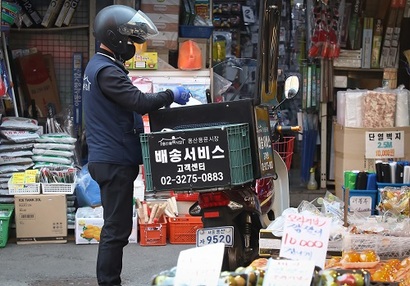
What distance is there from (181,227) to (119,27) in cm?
305

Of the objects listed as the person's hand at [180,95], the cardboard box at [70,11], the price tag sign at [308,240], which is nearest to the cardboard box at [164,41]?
the cardboard box at [70,11]

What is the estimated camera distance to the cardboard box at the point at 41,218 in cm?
901

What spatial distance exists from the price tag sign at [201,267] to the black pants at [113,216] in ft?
8.68

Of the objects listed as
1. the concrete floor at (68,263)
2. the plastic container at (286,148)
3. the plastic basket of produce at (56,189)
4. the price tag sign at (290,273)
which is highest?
the price tag sign at (290,273)

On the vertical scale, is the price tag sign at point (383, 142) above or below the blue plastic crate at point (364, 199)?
above

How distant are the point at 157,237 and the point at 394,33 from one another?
4.21m

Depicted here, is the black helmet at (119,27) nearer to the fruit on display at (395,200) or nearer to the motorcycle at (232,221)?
the motorcycle at (232,221)

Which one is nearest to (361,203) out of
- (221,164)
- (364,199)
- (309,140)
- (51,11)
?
(364,199)

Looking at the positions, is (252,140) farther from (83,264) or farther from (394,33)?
(394,33)

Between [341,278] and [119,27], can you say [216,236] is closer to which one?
[119,27]

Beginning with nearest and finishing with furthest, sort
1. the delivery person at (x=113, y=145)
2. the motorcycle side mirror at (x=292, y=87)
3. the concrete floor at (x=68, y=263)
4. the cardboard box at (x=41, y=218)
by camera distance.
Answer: the delivery person at (x=113, y=145) → the motorcycle side mirror at (x=292, y=87) → the concrete floor at (x=68, y=263) → the cardboard box at (x=41, y=218)

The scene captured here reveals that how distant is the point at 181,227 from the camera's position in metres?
9.12

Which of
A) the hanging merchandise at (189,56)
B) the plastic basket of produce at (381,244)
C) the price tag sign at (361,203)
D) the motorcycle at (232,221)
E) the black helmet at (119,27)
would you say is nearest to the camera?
the plastic basket of produce at (381,244)

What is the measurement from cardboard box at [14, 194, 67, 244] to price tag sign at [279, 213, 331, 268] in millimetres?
5194
